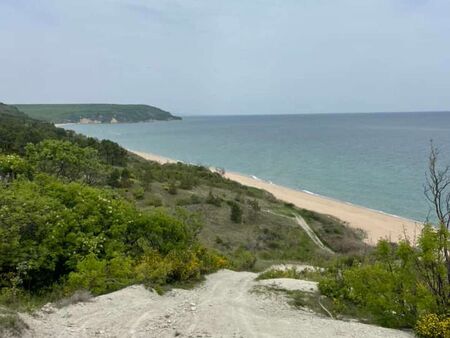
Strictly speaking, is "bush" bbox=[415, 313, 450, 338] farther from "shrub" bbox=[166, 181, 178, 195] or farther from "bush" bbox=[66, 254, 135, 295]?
"shrub" bbox=[166, 181, 178, 195]

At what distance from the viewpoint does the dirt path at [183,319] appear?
26.8 ft

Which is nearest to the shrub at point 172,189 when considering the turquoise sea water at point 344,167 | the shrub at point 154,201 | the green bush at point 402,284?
the shrub at point 154,201

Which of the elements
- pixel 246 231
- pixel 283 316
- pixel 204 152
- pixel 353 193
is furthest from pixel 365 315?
pixel 204 152

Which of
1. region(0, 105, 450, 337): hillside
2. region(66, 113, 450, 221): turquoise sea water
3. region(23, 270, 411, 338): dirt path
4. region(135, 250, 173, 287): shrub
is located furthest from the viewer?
region(66, 113, 450, 221): turquoise sea water

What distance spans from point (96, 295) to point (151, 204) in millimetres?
15492

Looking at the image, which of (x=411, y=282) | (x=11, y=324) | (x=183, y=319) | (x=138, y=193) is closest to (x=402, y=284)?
(x=411, y=282)

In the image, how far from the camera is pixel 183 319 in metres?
8.80

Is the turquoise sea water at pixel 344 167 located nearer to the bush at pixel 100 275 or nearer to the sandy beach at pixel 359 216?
the sandy beach at pixel 359 216

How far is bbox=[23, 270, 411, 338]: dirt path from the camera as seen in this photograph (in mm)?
8164

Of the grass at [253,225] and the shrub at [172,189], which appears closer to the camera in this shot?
the grass at [253,225]

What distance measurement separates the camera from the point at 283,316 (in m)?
9.73

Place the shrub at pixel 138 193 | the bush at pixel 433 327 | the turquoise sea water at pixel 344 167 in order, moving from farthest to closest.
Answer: the turquoise sea water at pixel 344 167, the shrub at pixel 138 193, the bush at pixel 433 327

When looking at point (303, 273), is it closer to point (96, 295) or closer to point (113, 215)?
point (113, 215)

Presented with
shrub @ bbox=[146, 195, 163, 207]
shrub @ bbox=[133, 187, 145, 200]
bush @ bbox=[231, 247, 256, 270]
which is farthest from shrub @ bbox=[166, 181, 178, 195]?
bush @ bbox=[231, 247, 256, 270]
